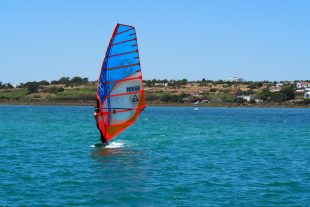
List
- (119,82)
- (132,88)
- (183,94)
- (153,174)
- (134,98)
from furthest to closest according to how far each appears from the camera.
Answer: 1. (183,94)
2. (134,98)
3. (132,88)
4. (119,82)
5. (153,174)

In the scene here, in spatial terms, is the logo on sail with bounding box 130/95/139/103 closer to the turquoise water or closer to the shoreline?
the turquoise water

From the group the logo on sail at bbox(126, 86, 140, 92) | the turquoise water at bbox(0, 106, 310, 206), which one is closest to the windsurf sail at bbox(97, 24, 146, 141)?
the logo on sail at bbox(126, 86, 140, 92)

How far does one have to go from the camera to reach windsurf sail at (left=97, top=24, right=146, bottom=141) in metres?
35.8

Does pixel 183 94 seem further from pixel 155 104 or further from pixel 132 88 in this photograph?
pixel 132 88

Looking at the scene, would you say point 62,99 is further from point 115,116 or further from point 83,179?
point 83,179

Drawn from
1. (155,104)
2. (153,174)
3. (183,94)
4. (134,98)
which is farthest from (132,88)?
(183,94)

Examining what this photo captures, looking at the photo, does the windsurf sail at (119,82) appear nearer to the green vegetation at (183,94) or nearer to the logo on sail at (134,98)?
the logo on sail at (134,98)

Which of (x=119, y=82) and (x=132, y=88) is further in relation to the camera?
(x=132, y=88)

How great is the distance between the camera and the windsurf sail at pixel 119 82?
117 ft

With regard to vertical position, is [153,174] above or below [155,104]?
above

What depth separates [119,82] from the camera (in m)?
36.2

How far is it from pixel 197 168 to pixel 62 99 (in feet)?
496

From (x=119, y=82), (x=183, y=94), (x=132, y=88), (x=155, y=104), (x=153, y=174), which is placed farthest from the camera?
(x=183, y=94)

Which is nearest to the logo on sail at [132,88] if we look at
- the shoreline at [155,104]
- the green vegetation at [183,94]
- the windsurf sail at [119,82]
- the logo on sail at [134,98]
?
the windsurf sail at [119,82]
